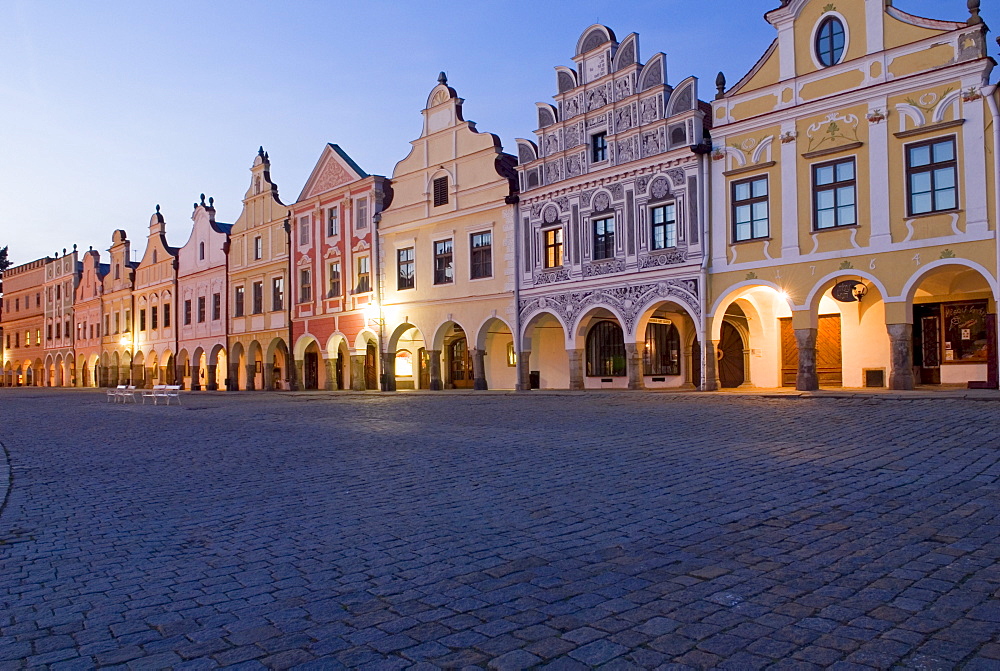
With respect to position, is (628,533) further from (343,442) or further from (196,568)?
(343,442)

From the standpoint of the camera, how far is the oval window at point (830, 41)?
68.0 feet

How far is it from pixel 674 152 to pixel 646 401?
8.52m

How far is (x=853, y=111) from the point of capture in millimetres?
20297

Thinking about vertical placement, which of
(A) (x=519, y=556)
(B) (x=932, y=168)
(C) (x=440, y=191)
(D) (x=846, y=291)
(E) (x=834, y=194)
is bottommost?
(A) (x=519, y=556)

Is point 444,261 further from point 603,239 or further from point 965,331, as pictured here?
point 965,331

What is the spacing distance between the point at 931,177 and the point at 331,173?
2645 centimetres

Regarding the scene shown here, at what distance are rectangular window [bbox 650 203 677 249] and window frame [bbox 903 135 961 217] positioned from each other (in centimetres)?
658

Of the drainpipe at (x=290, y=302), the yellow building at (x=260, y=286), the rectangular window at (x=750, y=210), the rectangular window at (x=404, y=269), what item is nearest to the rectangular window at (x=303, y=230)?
the drainpipe at (x=290, y=302)

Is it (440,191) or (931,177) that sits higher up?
(440,191)

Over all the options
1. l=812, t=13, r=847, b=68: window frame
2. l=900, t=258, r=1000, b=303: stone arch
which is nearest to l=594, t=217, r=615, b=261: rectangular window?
Result: l=812, t=13, r=847, b=68: window frame

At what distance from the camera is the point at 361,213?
118 ft

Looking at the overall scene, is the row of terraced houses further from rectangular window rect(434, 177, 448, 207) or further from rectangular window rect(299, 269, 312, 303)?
rectangular window rect(299, 269, 312, 303)

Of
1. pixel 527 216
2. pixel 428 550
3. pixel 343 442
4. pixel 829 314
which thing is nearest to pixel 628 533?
pixel 428 550

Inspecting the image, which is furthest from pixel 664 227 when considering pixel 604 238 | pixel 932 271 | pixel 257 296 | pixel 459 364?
pixel 257 296
